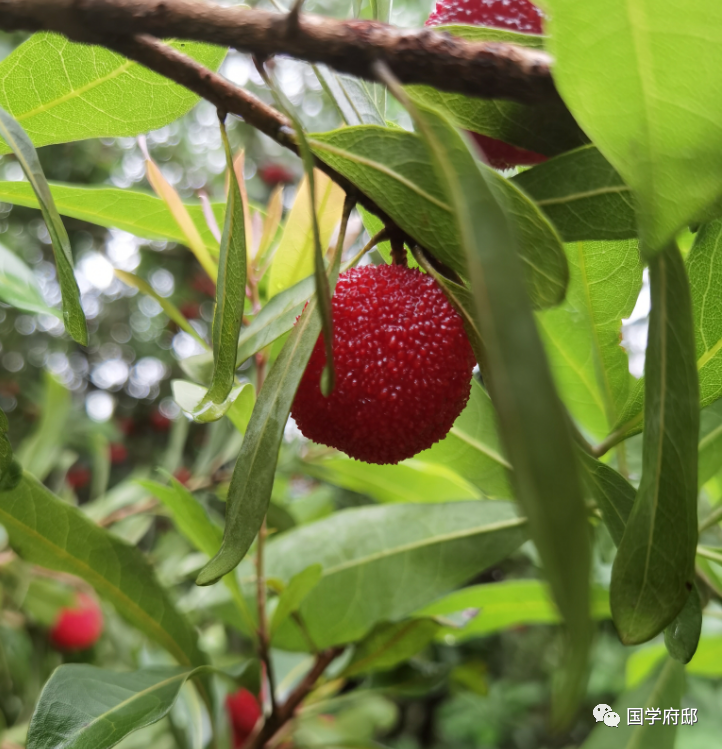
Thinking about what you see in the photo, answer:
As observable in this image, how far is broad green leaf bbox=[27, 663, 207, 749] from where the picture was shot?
1.55 feet

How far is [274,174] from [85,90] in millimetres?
2353

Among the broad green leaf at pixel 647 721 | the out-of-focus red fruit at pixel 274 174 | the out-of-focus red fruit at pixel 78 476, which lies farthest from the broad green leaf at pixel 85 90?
the out-of-focus red fruit at pixel 78 476

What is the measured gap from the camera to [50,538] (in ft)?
1.94

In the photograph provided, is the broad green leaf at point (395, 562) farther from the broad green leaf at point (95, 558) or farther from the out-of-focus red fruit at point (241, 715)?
the out-of-focus red fruit at point (241, 715)

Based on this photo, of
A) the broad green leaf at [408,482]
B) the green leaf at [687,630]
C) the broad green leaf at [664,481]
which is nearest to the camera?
the broad green leaf at [664,481]

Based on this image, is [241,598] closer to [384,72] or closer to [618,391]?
[618,391]

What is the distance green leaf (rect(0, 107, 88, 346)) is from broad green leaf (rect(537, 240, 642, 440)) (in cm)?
31

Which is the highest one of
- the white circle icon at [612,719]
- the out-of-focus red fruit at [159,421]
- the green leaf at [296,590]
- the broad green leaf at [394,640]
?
the green leaf at [296,590]

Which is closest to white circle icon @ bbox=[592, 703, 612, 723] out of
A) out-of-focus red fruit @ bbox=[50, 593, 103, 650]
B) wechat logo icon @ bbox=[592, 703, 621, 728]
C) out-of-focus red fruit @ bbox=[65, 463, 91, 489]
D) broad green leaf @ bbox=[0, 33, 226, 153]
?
wechat logo icon @ bbox=[592, 703, 621, 728]

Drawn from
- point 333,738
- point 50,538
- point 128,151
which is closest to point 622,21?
point 50,538

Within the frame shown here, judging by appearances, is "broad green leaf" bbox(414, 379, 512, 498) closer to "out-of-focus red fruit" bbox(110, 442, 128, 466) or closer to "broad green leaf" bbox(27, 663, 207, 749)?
"broad green leaf" bbox(27, 663, 207, 749)

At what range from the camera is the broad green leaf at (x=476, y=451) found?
68cm

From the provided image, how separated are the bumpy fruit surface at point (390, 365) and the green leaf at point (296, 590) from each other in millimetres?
191

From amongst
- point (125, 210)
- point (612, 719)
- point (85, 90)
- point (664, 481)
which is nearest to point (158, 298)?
point (125, 210)
